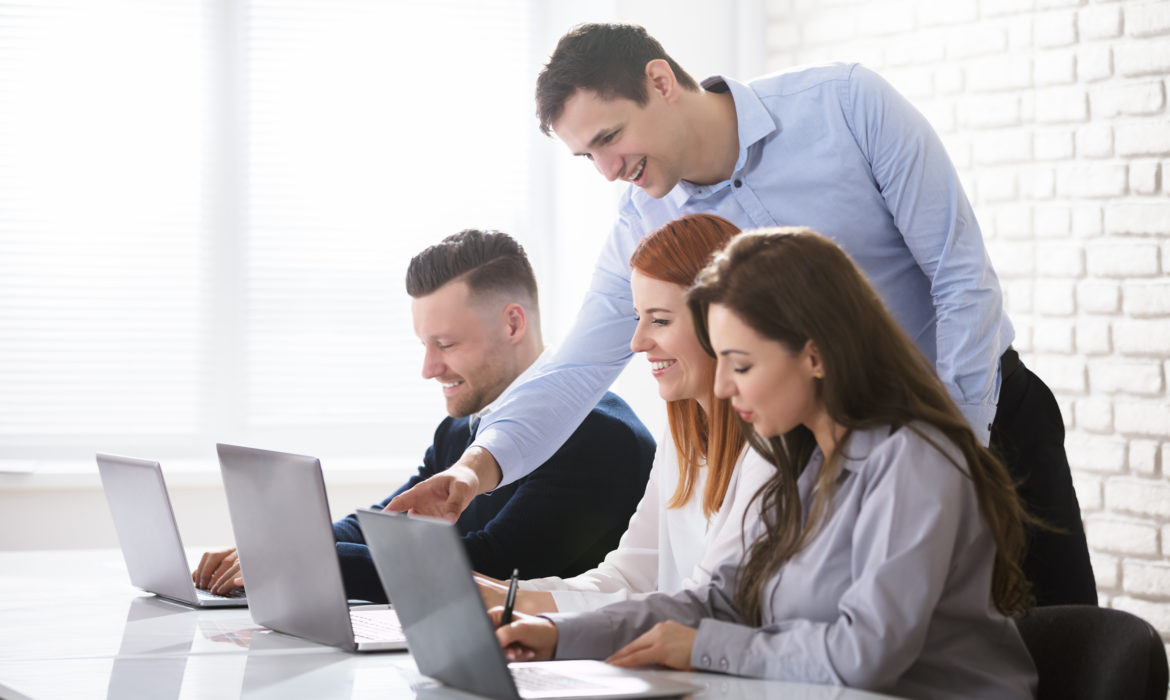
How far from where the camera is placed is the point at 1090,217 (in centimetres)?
271

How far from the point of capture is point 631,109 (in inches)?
69.6

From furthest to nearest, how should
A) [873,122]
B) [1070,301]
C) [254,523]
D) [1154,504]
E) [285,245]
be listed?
[285,245]
[1070,301]
[1154,504]
[873,122]
[254,523]

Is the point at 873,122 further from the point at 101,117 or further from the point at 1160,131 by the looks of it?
the point at 101,117

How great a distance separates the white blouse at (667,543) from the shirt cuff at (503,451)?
0.80 feet

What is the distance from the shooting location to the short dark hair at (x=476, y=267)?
2.58 metres

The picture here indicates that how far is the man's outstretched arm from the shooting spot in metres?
2.00

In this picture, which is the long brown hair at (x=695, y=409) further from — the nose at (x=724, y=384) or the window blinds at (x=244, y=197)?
the window blinds at (x=244, y=197)

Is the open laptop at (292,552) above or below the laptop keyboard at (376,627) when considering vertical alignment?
above

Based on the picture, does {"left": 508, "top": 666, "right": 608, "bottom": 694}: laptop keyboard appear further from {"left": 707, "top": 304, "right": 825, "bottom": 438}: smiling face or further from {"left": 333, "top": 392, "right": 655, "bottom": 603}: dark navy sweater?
{"left": 333, "top": 392, "right": 655, "bottom": 603}: dark navy sweater

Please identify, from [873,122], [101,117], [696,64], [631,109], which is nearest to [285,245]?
[101,117]

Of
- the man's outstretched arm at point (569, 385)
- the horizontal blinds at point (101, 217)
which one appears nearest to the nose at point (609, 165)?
the man's outstretched arm at point (569, 385)

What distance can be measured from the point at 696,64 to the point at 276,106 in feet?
4.93

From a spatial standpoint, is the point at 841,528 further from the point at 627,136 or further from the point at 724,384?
the point at 627,136

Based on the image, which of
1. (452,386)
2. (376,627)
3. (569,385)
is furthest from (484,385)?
(376,627)
